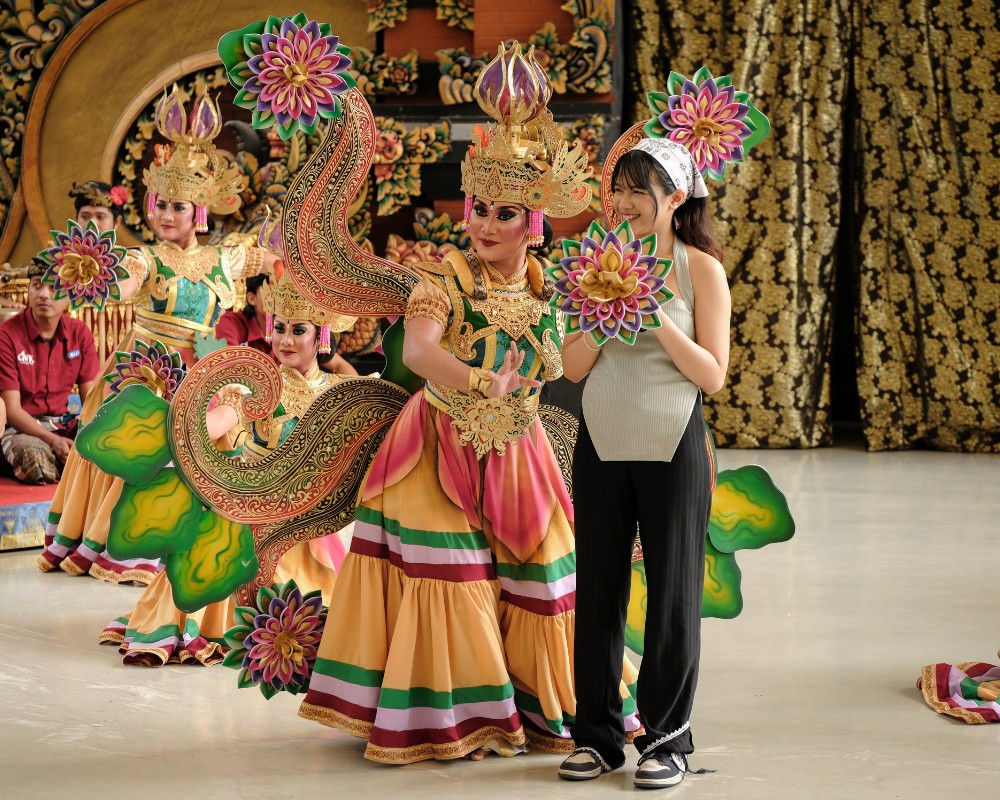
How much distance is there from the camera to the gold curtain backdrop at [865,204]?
7.76 meters

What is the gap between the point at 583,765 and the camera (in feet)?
9.31

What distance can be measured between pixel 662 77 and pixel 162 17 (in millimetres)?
2942

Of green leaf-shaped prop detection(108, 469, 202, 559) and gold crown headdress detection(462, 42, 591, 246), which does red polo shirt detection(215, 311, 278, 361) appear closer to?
green leaf-shaped prop detection(108, 469, 202, 559)

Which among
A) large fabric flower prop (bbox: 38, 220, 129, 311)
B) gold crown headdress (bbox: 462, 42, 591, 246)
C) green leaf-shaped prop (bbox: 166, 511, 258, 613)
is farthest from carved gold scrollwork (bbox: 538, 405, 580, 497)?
large fabric flower prop (bbox: 38, 220, 129, 311)

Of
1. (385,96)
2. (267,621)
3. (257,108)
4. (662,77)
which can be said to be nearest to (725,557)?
(267,621)

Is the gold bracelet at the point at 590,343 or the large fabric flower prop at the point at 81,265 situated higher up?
the large fabric flower prop at the point at 81,265

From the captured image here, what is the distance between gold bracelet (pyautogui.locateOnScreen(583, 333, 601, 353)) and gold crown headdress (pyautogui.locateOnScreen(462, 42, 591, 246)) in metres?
0.39

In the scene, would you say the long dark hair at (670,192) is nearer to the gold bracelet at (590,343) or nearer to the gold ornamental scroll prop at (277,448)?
the gold bracelet at (590,343)

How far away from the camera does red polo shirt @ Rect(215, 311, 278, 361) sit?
16.6 ft

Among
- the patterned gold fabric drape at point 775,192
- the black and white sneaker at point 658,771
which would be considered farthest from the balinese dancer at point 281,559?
the patterned gold fabric drape at point 775,192

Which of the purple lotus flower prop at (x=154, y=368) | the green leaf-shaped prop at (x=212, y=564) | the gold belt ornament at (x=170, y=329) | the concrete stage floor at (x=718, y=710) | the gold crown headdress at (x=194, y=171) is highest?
the gold crown headdress at (x=194, y=171)

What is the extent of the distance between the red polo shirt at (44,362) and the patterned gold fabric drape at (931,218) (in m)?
4.53

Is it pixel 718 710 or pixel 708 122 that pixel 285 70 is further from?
pixel 718 710

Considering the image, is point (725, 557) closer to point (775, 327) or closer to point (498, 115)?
point (498, 115)
